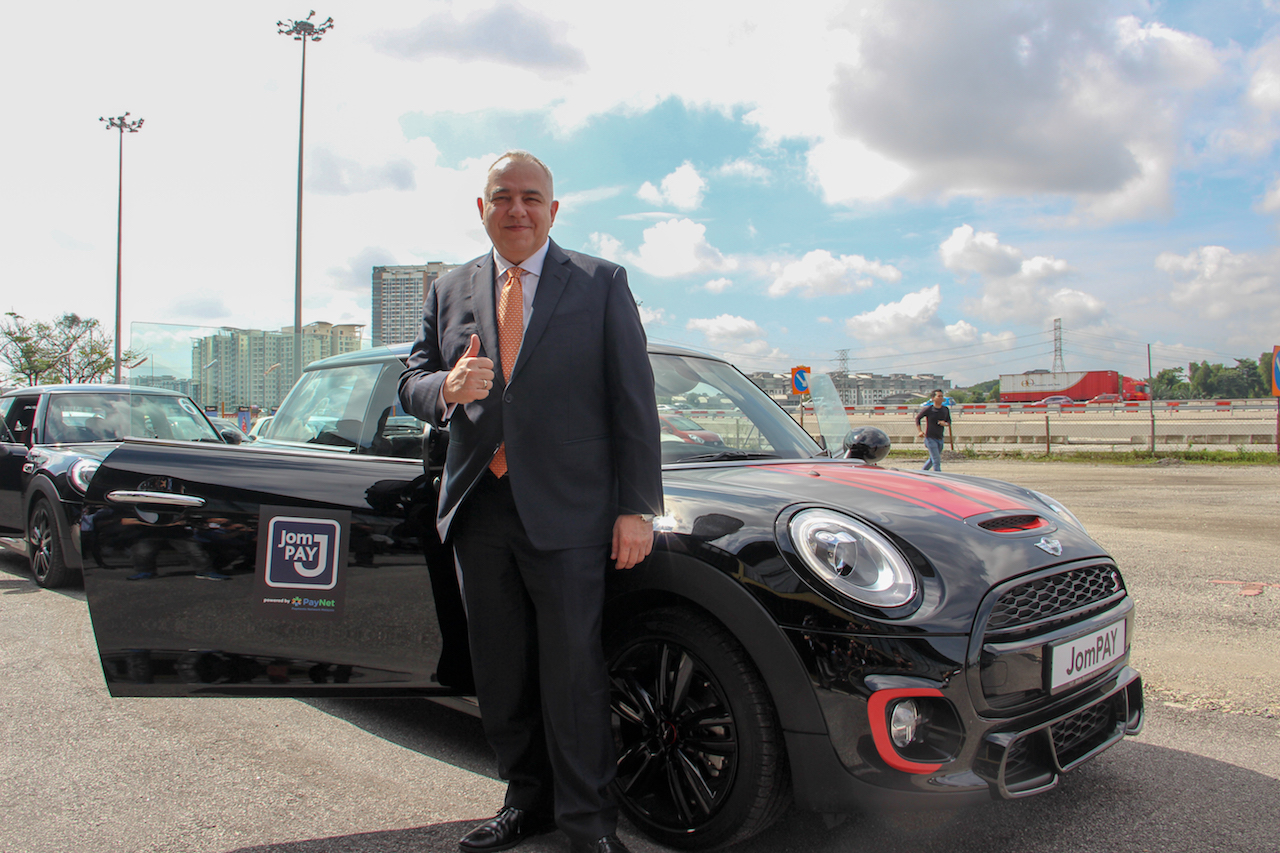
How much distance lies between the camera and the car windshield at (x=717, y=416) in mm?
2832

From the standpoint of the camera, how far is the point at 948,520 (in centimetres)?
224

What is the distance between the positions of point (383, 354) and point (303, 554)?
1076 mm

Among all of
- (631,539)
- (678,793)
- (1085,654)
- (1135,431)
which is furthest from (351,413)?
(1135,431)

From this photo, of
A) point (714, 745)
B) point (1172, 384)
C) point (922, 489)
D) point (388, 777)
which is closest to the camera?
point (714, 745)

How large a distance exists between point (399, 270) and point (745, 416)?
3489 millimetres

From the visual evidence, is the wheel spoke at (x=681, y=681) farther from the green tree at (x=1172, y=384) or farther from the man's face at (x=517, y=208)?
the green tree at (x=1172, y=384)

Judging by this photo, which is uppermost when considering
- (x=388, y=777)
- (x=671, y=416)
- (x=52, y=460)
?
(x=671, y=416)

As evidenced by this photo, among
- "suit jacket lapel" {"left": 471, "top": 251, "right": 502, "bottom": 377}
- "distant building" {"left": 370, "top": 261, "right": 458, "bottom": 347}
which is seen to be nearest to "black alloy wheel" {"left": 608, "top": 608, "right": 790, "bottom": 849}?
"suit jacket lapel" {"left": 471, "top": 251, "right": 502, "bottom": 377}

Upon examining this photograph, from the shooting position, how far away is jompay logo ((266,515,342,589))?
260cm

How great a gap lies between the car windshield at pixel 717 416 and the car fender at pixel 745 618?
514 millimetres

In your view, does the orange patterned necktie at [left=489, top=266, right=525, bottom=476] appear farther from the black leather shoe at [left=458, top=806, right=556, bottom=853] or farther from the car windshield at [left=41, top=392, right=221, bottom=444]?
the car windshield at [left=41, top=392, right=221, bottom=444]

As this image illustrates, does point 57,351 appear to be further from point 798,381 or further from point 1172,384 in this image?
point 1172,384

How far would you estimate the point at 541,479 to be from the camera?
83.2 inches

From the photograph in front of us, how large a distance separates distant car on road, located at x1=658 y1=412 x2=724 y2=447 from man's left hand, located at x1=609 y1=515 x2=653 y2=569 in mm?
688
